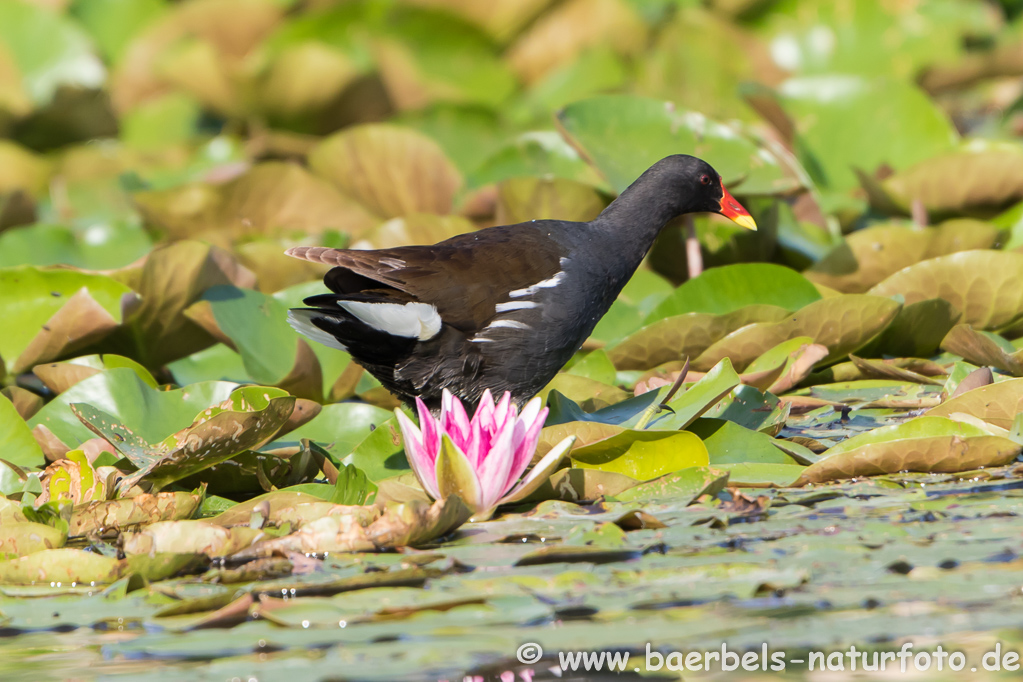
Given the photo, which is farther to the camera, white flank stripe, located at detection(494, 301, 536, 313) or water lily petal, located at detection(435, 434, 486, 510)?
white flank stripe, located at detection(494, 301, 536, 313)

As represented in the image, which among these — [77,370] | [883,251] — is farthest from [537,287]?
[883,251]

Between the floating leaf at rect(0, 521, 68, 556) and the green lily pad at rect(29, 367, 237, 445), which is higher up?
the green lily pad at rect(29, 367, 237, 445)

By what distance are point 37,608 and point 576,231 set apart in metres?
1.75

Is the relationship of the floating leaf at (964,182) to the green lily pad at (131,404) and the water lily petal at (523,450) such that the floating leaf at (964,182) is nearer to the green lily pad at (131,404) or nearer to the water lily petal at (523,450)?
the water lily petal at (523,450)

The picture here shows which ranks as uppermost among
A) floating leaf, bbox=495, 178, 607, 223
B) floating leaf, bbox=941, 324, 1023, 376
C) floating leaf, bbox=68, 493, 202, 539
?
floating leaf, bbox=495, 178, 607, 223

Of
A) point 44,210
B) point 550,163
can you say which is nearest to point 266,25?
point 44,210

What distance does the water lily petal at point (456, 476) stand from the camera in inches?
88.8

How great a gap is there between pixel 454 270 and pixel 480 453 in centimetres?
63

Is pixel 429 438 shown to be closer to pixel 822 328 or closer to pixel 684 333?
pixel 684 333

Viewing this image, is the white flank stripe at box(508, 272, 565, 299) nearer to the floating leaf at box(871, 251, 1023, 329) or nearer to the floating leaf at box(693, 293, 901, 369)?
the floating leaf at box(693, 293, 901, 369)

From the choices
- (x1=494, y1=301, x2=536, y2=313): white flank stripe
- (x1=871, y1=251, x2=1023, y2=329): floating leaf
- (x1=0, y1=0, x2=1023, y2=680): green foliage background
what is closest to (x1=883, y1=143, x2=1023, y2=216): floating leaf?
(x1=0, y1=0, x2=1023, y2=680): green foliage background

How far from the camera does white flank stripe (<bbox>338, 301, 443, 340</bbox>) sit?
2695 mm

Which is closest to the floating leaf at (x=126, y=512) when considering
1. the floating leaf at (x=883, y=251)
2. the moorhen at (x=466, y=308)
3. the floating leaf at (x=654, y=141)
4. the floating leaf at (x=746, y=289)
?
the moorhen at (x=466, y=308)

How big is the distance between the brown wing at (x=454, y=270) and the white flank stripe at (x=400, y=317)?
0.03 metres
